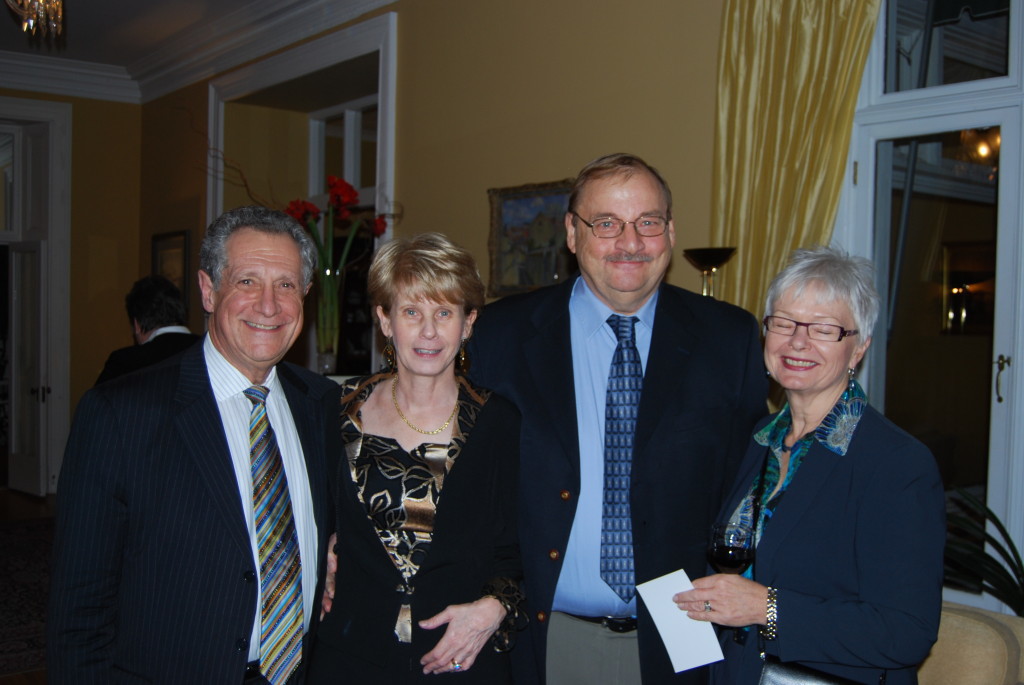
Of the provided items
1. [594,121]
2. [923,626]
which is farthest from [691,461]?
[594,121]

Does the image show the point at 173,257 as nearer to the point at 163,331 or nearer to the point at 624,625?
the point at 163,331

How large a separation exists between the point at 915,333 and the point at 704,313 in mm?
1890

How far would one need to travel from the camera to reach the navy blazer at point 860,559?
1.64 metres

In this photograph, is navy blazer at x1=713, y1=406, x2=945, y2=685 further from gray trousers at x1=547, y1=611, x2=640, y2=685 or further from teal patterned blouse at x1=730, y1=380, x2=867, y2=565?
gray trousers at x1=547, y1=611, x2=640, y2=685

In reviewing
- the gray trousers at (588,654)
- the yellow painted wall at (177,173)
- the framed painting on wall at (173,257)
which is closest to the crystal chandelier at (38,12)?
the gray trousers at (588,654)

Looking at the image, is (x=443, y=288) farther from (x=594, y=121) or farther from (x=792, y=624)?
(x=594, y=121)

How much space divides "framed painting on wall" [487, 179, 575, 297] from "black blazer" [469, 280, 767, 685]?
2.25 meters

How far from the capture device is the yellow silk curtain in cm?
343

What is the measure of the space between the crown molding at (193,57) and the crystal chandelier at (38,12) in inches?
105

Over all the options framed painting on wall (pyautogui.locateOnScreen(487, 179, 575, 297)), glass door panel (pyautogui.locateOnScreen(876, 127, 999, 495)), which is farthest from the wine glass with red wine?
framed painting on wall (pyautogui.locateOnScreen(487, 179, 575, 297))

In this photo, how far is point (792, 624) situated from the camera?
1.71 metres

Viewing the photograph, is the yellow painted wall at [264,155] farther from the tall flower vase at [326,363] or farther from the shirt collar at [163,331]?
the tall flower vase at [326,363]

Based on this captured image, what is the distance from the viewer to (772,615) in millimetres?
1733

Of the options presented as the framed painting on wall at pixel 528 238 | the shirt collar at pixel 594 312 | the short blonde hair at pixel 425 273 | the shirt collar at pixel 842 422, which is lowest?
the shirt collar at pixel 842 422
